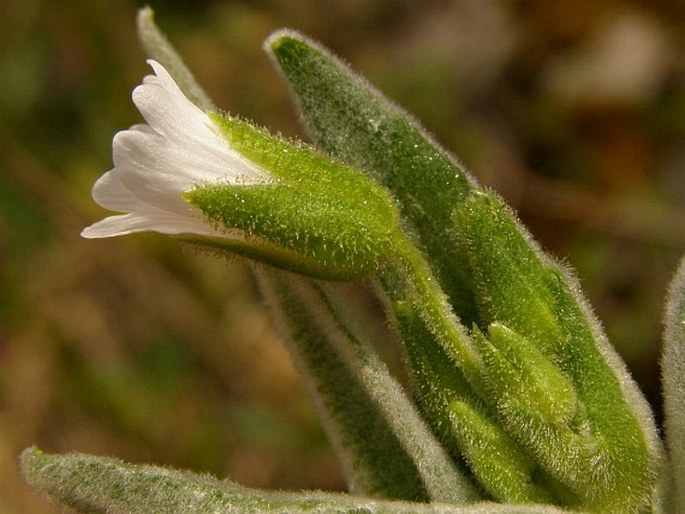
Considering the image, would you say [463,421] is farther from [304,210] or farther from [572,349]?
[304,210]

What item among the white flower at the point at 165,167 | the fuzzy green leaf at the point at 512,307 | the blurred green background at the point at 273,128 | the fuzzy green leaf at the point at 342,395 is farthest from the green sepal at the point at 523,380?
the blurred green background at the point at 273,128

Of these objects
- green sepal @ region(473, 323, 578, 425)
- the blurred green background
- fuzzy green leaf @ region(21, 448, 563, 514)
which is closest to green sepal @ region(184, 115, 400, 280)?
green sepal @ region(473, 323, 578, 425)

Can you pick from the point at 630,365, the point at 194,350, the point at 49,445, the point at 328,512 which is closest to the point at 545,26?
the point at 630,365

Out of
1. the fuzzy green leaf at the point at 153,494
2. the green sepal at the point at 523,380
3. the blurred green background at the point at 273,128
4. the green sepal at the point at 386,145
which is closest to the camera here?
the fuzzy green leaf at the point at 153,494

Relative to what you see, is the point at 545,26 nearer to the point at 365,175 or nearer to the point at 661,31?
the point at 661,31

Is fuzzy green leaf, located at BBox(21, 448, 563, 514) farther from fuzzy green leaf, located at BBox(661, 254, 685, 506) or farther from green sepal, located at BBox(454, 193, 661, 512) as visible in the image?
fuzzy green leaf, located at BBox(661, 254, 685, 506)

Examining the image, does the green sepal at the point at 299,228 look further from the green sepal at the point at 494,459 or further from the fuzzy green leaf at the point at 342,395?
the green sepal at the point at 494,459
